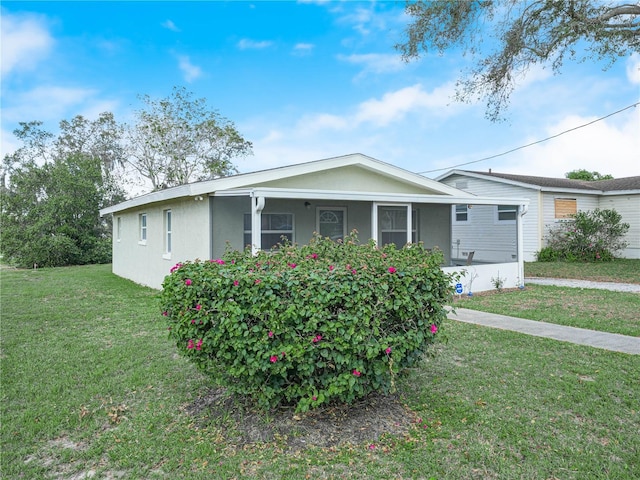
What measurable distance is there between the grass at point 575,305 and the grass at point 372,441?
180cm

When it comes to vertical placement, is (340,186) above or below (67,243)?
above

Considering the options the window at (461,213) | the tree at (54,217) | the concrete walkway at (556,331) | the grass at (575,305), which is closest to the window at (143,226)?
the tree at (54,217)

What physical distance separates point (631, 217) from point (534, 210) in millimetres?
4439

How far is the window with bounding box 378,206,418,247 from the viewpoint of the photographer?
12.6 metres

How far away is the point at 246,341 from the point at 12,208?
23.4 m

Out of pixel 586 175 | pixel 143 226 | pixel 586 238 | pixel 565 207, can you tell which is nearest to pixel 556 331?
pixel 143 226

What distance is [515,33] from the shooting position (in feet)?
45.6

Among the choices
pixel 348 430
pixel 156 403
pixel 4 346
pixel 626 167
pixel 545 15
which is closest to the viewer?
pixel 348 430

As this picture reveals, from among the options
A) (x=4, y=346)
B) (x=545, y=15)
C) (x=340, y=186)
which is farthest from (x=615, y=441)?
(x=545, y=15)

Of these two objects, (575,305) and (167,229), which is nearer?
(575,305)

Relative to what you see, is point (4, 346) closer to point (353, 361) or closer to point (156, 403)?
point (156, 403)

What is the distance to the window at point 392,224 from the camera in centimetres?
1261

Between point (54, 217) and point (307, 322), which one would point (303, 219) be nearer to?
point (307, 322)

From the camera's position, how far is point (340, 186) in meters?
11.4
